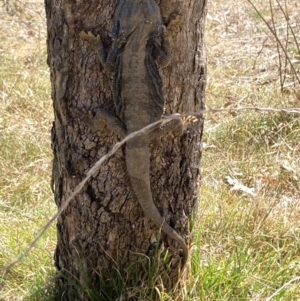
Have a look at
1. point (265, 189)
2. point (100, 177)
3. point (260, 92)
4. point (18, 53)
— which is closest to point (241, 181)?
point (265, 189)

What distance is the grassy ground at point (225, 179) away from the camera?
2.72m

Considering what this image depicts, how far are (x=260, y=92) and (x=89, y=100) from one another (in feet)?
10.3

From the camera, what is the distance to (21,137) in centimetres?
450

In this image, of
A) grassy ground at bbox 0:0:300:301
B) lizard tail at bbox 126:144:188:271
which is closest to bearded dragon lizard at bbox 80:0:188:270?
lizard tail at bbox 126:144:188:271

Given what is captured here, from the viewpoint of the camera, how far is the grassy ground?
107 inches

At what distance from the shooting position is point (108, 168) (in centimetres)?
239

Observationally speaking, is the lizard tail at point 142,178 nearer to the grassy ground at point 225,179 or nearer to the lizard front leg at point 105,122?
the lizard front leg at point 105,122

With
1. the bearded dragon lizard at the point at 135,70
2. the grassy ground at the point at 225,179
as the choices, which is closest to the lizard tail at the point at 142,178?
the bearded dragon lizard at the point at 135,70

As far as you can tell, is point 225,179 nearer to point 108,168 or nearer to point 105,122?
point 108,168

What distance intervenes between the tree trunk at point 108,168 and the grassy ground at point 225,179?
24cm

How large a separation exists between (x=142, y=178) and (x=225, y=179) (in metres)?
1.70

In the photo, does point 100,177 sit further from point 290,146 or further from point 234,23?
point 234,23

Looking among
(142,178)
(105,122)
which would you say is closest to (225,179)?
(142,178)

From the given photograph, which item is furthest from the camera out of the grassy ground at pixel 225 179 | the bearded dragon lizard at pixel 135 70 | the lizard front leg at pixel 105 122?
the grassy ground at pixel 225 179
